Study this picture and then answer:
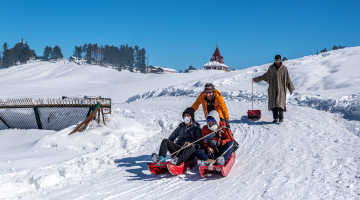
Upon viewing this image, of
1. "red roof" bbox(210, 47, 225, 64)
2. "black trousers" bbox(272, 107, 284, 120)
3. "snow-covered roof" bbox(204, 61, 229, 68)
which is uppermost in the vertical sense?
"red roof" bbox(210, 47, 225, 64)

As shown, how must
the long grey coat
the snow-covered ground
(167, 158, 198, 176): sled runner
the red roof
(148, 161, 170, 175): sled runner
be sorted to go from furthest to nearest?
1. the red roof
2. the long grey coat
3. (148, 161, 170, 175): sled runner
4. (167, 158, 198, 176): sled runner
5. the snow-covered ground

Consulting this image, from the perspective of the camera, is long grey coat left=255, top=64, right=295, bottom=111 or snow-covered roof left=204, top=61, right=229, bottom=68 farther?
snow-covered roof left=204, top=61, right=229, bottom=68

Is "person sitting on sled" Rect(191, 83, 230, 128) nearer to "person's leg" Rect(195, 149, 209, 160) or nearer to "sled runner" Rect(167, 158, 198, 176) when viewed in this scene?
"person's leg" Rect(195, 149, 209, 160)

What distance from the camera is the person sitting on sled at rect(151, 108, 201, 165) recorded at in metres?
4.63

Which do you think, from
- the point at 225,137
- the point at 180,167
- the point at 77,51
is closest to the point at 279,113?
the point at 225,137

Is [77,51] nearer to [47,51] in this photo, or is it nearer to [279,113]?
[47,51]

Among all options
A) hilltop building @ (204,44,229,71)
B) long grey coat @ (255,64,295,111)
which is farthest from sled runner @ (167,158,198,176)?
hilltop building @ (204,44,229,71)

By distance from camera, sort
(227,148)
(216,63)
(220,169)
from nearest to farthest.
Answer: (220,169) → (227,148) → (216,63)

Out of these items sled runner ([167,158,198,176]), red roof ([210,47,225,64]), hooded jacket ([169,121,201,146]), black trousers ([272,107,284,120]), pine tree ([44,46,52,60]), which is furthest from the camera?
pine tree ([44,46,52,60])

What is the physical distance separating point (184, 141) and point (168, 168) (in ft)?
2.81

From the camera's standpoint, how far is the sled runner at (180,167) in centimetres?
432

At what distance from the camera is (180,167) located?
447cm

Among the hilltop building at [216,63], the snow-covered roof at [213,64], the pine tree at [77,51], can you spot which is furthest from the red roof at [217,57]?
the pine tree at [77,51]

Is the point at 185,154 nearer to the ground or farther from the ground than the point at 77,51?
nearer to the ground
